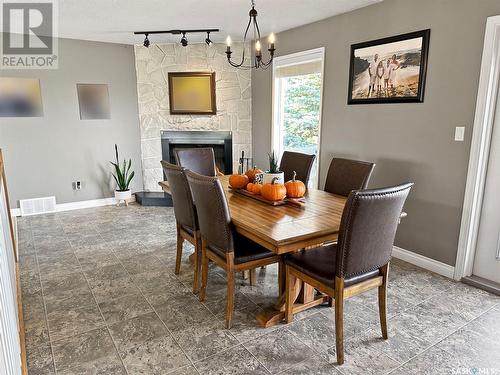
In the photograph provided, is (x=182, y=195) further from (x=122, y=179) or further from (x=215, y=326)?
(x=122, y=179)

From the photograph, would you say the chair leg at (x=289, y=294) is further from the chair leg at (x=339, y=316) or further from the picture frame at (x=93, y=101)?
the picture frame at (x=93, y=101)

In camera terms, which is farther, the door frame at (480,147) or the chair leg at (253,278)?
the chair leg at (253,278)

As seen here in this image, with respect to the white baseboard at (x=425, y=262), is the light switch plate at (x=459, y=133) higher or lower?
higher

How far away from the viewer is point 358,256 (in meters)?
1.80

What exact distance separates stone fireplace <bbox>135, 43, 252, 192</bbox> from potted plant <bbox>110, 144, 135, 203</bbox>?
26cm

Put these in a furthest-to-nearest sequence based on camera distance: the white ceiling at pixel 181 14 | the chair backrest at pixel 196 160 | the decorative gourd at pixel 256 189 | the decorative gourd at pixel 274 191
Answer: the chair backrest at pixel 196 160, the white ceiling at pixel 181 14, the decorative gourd at pixel 256 189, the decorative gourd at pixel 274 191

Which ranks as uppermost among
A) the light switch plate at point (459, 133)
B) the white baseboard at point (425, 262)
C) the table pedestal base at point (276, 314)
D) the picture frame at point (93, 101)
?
the picture frame at point (93, 101)

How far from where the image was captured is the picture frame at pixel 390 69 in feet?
9.66

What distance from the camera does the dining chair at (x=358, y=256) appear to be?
169cm

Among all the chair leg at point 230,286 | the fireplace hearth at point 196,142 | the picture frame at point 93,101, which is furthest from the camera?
the fireplace hearth at point 196,142

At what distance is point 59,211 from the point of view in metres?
4.89

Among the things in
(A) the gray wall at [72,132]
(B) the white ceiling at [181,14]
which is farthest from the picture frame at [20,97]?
(B) the white ceiling at [181,14]

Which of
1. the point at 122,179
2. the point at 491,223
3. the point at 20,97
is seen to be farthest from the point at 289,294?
the point at 20,97

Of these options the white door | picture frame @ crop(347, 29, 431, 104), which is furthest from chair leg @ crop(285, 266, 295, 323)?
picture frame @ crop(347, 29, 431, 104)
